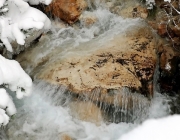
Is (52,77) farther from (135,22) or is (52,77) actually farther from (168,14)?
(168,14)

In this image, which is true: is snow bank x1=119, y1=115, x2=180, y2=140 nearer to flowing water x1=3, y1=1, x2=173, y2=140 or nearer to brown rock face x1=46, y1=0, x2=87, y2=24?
flowing water x1=3, y1=1, x2=173, y2=140

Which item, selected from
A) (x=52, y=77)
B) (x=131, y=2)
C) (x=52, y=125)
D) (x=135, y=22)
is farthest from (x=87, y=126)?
(x=131, y=2)

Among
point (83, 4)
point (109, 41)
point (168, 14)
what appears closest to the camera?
point (109, 41)

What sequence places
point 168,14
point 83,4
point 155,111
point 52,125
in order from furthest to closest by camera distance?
point 83,4, point 168,14, point 155,111, point 52,125

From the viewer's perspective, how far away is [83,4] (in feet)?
20.7

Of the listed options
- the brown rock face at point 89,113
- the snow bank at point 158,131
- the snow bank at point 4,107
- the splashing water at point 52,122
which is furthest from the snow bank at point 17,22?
the snow bank at point 158,131

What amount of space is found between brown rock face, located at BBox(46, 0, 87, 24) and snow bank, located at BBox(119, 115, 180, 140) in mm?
5308

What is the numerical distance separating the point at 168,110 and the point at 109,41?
1680 millimetres

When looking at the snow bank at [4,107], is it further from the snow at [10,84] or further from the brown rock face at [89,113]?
the brown rock face at [89,113]

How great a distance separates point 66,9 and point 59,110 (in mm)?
2289

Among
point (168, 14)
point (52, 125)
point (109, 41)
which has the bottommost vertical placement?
point (52, 125)

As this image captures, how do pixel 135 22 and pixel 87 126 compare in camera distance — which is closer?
pixel 87 126

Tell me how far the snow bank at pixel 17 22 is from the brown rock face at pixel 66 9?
0.82m

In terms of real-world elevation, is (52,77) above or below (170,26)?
below
